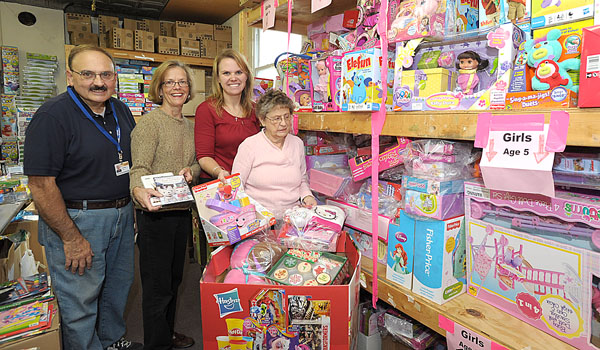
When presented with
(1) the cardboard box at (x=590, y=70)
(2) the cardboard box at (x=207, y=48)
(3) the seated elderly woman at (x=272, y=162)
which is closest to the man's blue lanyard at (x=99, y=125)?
(3) the seated elderly woman at (x=272, y=162)

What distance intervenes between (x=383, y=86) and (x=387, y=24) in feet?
0.75

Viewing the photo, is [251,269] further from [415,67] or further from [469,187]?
[415,67]

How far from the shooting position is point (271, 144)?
1.75m

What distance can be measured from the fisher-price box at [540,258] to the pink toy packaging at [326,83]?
0.68 metres

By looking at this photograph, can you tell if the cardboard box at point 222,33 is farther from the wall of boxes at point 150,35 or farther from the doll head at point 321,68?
the doll head at point 321,68

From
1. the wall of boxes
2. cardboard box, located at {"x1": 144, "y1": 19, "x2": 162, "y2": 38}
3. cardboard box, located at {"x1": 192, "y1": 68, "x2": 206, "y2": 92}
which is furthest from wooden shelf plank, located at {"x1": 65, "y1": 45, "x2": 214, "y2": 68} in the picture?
cardboard box, located at {"x1": 144, "y1": 19, "x2": 162, "y2": 38}

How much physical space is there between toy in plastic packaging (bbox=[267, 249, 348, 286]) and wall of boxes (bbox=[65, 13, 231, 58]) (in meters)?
4.77

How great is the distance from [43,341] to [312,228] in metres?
1.27

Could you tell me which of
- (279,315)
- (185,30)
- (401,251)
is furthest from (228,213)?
(185,30)

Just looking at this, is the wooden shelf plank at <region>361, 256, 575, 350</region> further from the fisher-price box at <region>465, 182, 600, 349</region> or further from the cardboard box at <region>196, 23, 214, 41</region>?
the cardboard box at <region>196, 23, 214, 41</region>

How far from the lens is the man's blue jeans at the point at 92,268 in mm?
1754

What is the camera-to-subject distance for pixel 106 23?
5.15 m

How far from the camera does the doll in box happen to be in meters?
1.17

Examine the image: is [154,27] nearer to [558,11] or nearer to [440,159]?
[440,159]
